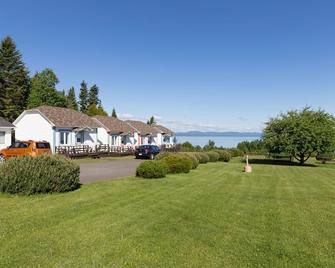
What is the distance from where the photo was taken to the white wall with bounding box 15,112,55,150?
34750mm

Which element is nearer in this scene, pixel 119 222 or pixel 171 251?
pixel 171 251

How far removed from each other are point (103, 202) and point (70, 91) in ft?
270

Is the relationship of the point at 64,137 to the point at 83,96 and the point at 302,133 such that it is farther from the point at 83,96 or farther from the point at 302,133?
the point at 83,96

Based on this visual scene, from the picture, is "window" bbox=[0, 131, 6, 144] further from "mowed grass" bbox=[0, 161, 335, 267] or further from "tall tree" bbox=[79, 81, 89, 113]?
"tall tree" bbox=[79, 81, 89, 113]

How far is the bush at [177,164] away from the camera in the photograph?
18.7m

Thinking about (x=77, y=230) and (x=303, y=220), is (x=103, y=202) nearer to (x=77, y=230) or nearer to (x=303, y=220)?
(x=77, y=230)

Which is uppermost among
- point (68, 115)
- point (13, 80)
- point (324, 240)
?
point (13, 80)

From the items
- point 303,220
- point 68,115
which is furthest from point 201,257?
point 68,115

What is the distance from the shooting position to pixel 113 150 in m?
42.7

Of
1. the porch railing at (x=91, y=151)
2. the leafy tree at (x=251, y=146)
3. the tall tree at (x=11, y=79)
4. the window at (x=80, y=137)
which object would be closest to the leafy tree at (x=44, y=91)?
the tall tree at (x=11, y=79)

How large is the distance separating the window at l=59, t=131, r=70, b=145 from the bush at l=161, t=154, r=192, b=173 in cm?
2046

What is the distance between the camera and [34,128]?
35.8 metres

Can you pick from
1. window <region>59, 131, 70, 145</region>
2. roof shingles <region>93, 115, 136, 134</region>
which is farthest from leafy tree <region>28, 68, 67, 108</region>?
window <region>59, 131, 70, 145</region>

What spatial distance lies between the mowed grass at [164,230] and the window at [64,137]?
25701 mm
